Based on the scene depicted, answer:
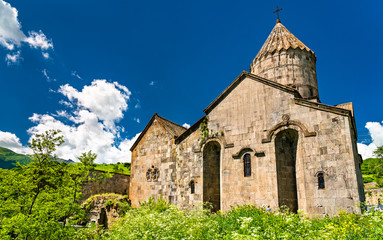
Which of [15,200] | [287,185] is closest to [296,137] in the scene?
[287,185]

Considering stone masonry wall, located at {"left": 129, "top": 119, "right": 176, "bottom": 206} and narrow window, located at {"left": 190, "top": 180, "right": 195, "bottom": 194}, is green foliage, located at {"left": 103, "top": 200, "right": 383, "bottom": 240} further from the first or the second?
stone masonry wall, located at {"left": 129, "top": 119, "right": 176, "bottom": 206}

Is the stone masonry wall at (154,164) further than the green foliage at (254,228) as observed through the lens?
Yes

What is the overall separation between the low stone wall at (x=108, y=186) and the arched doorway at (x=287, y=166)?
11408mm

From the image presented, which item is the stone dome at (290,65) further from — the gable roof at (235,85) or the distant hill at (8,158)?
the distant hill at (8,158)

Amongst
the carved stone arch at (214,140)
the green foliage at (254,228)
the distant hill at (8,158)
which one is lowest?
the green foliage at (254,228)

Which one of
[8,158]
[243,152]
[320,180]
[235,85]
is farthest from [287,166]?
[8,158]

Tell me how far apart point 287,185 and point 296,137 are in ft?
7.31

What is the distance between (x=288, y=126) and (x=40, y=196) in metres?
10.3

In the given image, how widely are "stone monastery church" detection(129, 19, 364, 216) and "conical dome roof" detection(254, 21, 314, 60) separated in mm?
92

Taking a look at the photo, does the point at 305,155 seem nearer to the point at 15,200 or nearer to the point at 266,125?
the point at 266,125

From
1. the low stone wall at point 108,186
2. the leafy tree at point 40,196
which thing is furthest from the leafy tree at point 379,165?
the leafy tree at point 40,196

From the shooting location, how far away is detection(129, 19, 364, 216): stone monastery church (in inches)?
397

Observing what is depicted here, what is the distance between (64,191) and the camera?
8.81 metres

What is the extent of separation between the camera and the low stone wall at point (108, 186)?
55.3 feet
